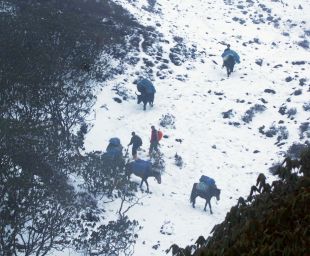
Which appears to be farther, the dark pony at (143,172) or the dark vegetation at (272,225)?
the dark pony at (143,172)

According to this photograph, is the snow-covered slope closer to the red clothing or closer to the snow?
the snow

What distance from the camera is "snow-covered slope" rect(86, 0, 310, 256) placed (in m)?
14.3

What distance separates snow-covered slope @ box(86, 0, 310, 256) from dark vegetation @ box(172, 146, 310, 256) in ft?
29.3

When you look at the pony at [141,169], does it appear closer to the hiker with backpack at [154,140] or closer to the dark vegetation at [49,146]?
the dark vegetation at [49,146]

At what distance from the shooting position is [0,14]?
632 inches

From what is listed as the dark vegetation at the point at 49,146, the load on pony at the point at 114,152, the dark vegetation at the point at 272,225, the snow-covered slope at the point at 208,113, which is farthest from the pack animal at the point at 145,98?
the dark vegetation at the point at 272,225

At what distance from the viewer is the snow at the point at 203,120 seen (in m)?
14.1

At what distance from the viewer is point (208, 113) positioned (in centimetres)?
2038

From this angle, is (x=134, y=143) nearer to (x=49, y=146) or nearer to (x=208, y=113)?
(x=49, y=146)

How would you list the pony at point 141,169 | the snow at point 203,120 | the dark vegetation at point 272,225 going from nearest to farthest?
the dark vegetation at point 272,225 < the snow at point 203,120 < the pony at point 141,169

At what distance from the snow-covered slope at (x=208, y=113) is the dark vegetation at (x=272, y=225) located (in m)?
8.92

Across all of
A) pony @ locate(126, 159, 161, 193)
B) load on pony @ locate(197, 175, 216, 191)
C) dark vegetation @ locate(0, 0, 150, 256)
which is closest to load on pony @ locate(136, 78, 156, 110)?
dark vegetation @ locate(0, 0, 150, 256)

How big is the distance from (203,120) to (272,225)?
1688cm

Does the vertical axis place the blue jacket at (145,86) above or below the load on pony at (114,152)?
above
